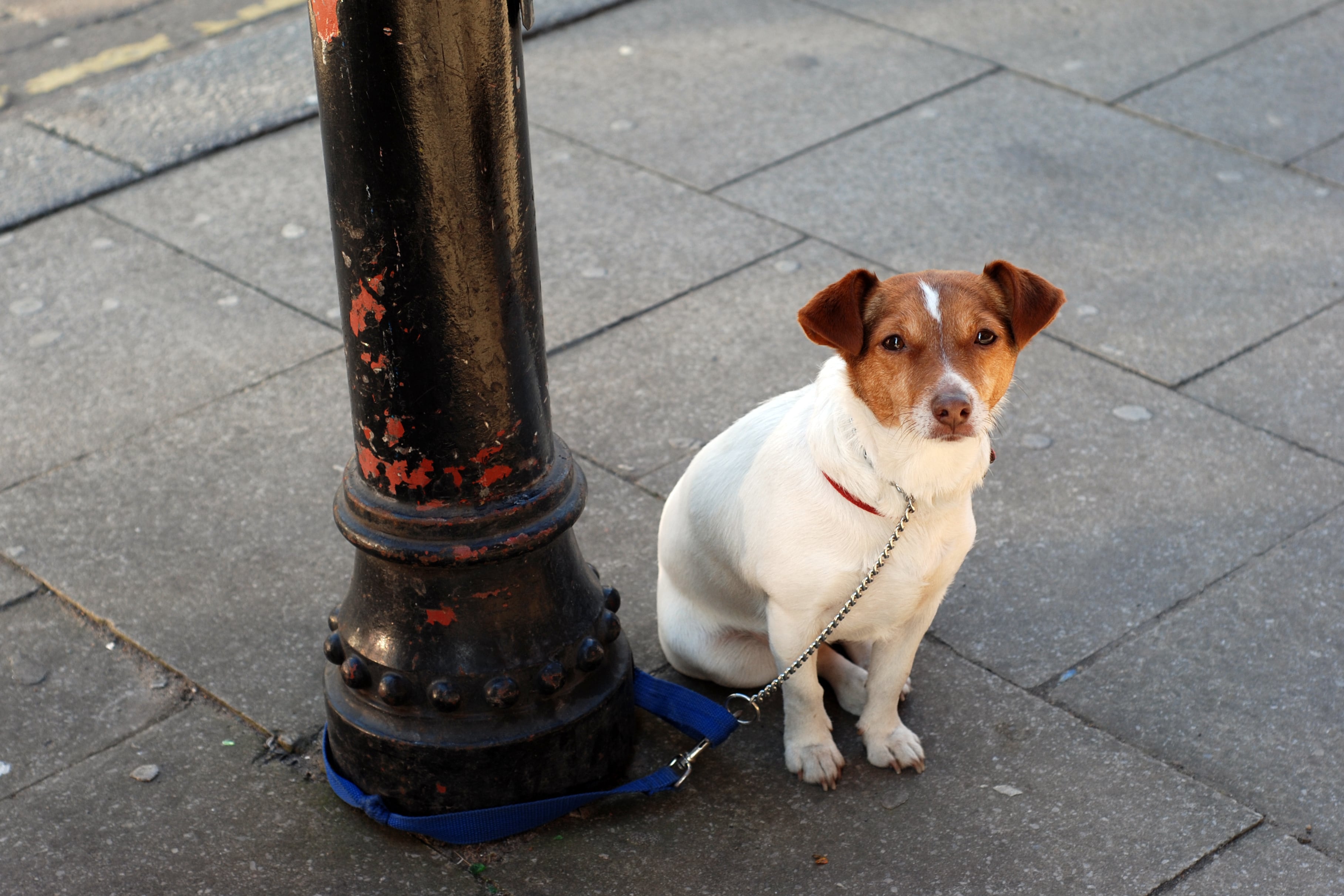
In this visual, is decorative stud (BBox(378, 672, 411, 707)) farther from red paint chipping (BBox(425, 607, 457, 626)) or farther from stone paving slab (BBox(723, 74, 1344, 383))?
stone paving slab (BBox(723, 74, 1344, 383))

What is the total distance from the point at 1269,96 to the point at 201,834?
5.92 metres

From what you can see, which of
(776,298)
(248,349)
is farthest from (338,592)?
(776,298)

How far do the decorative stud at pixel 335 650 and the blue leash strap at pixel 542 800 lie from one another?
10.6 inches

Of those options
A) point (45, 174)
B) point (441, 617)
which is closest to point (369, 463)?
point (441, 617)

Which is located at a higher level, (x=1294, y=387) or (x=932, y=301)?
(x=932, y=301)

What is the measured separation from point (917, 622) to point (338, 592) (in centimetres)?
168

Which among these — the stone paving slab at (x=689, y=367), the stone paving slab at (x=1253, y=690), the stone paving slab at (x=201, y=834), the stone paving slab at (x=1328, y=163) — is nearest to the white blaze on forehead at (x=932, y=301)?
the stone paving slab at (x=1253, y=690)

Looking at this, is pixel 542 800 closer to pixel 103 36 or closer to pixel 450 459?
pixel 450 459

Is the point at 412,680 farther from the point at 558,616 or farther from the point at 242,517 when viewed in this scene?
the point at 242,517

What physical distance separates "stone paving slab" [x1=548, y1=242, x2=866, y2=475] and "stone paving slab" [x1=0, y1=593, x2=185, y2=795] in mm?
1575

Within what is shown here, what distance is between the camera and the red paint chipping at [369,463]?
3.14m

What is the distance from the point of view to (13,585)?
418 cm

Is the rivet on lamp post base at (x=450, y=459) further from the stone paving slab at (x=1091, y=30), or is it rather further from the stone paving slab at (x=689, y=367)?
the stone paving slab at (x=1091, y=30)

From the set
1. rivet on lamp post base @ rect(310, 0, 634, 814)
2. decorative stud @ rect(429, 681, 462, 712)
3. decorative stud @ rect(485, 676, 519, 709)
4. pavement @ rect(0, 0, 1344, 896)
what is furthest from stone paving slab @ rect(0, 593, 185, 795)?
decorative stud @ rect(485, 676, 519, 709)
